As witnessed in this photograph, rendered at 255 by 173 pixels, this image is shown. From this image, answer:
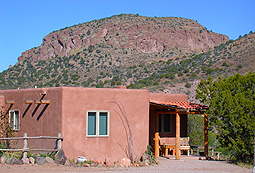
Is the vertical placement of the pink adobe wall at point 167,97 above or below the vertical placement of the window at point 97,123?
above

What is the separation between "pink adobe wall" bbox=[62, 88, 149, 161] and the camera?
14602 mm

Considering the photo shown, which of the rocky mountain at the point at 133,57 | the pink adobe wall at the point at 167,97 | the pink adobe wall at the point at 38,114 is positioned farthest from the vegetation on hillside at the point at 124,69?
the pink adobe wall at the point at 38,114

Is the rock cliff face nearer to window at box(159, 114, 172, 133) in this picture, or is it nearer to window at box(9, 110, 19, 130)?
window at box(159, 114, 172, 133)

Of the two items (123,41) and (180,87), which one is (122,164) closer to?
(180,87)

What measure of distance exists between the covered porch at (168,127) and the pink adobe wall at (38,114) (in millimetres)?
4479

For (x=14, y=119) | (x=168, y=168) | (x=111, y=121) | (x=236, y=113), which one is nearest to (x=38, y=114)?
(x=14, y=119)

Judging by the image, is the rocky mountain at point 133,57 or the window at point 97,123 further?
the rocky mountain at point 133,57

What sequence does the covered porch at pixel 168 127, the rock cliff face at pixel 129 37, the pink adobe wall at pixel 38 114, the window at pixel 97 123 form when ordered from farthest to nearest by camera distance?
the rock cliff face at pixel 129 37
the covered porch at pixel 168 127
the window at pixel 97 123
the pink adobe wall at pixel 38 114

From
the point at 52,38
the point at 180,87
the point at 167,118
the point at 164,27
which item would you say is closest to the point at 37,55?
the point at 52,38

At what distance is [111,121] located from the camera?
15359 millimetres

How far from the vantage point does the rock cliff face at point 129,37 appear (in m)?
72.7

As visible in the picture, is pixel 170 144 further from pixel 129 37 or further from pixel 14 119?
pixel 129 37

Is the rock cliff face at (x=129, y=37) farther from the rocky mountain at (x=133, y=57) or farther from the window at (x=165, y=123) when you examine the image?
the window at (x=165, y=123)

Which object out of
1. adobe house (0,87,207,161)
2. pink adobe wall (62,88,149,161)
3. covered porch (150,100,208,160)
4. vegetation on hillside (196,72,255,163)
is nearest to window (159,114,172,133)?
covered porch (150,100,208,160)
